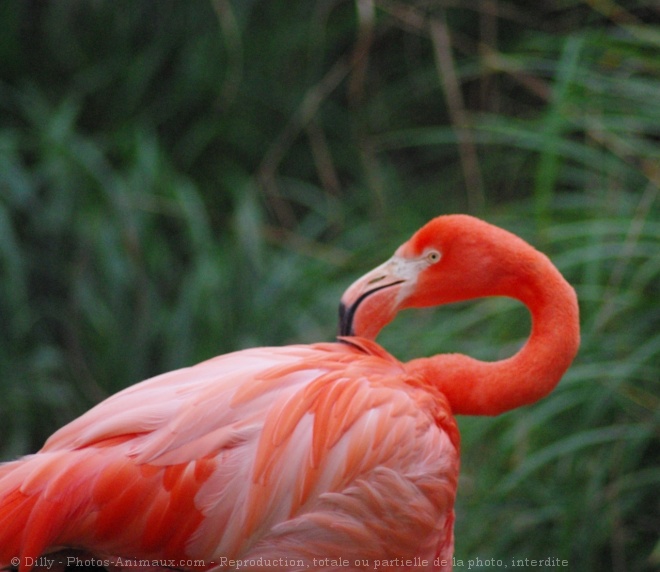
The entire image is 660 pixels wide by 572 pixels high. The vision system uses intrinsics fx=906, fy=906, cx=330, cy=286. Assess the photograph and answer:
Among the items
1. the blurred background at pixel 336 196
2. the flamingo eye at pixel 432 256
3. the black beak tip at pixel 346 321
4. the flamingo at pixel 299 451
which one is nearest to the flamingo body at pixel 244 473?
the flamingo at pixel 299 451

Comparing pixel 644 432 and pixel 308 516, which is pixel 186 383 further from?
pixel 644 432

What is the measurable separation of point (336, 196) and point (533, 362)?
2.45 metres

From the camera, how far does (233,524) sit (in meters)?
1.93

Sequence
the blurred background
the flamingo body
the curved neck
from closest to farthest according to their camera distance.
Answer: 1. the flamingo body
2. the curved neck
3. the blurred background

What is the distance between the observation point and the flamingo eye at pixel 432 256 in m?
2.26

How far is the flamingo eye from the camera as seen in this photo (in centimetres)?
226

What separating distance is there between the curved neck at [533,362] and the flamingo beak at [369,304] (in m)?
0.16

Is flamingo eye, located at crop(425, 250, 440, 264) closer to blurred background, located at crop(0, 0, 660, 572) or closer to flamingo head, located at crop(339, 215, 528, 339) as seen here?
flamingo head, located at crop(339, 215, 528, 339)

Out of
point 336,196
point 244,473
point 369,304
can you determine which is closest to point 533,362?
point 369,304

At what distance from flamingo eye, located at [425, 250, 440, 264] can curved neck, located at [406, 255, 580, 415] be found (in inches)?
7.4

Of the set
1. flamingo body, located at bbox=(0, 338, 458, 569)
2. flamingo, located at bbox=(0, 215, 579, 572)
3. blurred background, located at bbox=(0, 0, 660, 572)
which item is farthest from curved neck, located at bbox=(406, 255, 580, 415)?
blurred background, located at bbox=(0, 0, 660, 572)

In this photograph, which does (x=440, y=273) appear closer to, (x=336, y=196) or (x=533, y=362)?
(x=533, y=362)

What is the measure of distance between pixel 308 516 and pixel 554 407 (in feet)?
3.64

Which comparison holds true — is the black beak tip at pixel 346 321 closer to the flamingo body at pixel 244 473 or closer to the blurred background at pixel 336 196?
the flamingo body at pixel 244 473
